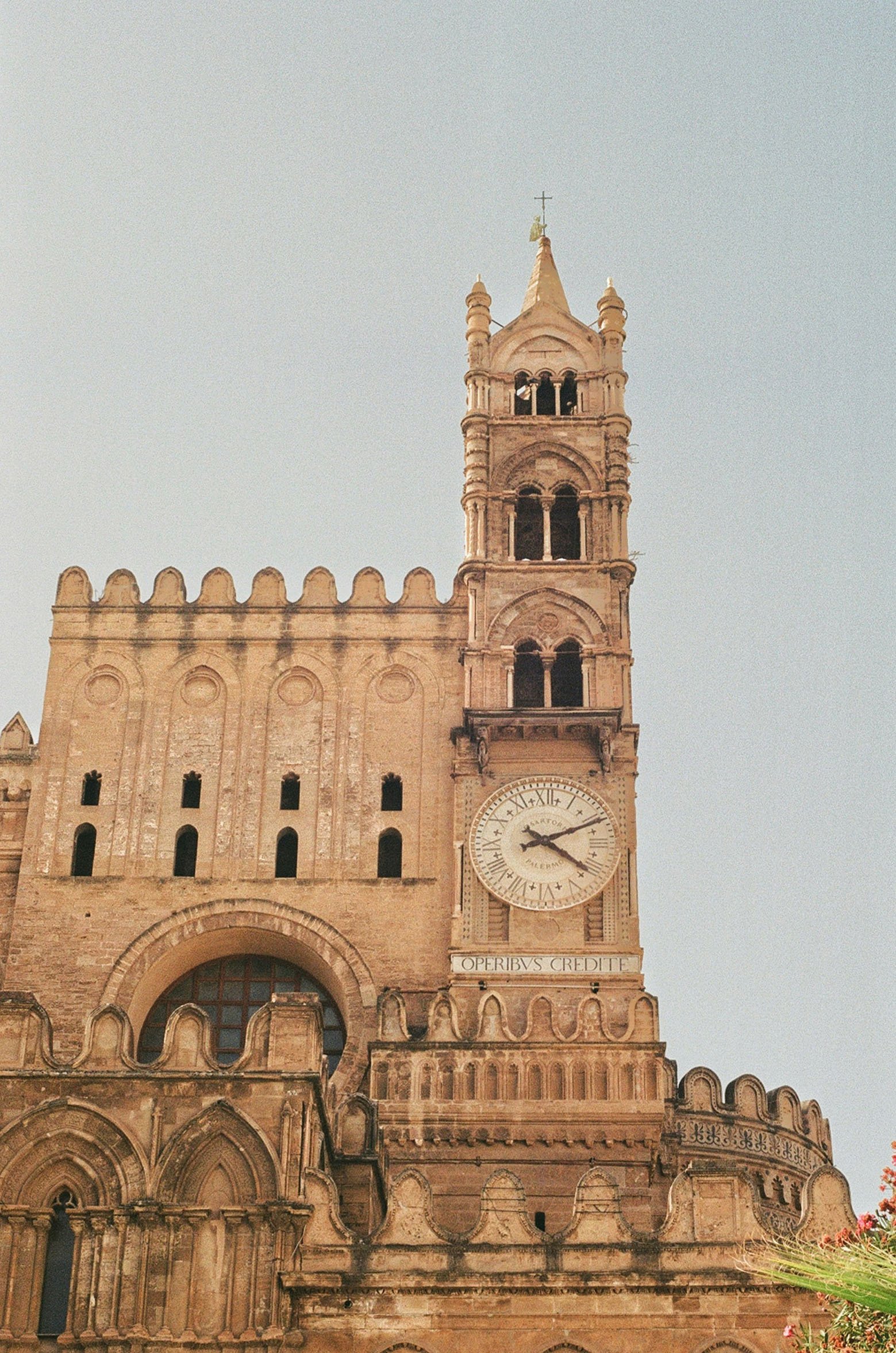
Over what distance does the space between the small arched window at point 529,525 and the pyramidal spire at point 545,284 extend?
4.55 metres

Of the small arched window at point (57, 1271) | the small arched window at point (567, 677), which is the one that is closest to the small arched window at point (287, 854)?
the small arched window at point (567, 677)

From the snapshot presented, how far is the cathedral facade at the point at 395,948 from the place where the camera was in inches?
1057

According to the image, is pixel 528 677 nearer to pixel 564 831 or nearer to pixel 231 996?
pixel 564 831

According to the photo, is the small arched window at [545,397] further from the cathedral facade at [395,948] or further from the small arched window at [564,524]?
the small arched window at [564,524]

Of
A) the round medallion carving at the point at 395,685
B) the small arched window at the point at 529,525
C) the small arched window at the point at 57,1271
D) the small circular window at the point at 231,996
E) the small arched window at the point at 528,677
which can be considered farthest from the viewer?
the small arched window at the point at 529,525

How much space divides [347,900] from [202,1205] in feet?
36.2

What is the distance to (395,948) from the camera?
121 feet

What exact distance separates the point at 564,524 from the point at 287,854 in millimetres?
8649

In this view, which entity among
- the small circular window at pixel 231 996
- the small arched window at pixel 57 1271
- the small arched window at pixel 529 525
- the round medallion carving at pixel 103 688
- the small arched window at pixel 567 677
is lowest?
the small arched window at pixel 57 1271

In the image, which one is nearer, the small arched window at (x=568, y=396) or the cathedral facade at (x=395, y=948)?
the cathedral facade at (x=395, y=948)

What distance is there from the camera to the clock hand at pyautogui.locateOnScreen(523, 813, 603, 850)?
1479 inches

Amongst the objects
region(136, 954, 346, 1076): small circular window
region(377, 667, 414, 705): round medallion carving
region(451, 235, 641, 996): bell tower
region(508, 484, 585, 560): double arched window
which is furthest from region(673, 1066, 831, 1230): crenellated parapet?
region(508, 484, 585, 560): double arched window

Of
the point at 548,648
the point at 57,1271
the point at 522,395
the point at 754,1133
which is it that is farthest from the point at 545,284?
the point at 57,1271

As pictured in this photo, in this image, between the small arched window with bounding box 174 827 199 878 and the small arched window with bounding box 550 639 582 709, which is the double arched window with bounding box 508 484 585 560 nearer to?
the small arched window with bounding box 550 639 582 709
